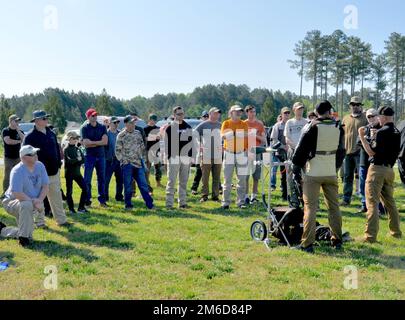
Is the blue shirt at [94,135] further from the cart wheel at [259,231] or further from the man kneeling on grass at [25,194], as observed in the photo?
the cart wheel at [259,231]


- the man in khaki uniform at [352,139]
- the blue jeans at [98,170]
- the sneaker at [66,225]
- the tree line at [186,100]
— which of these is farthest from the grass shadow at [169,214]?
the tree line at [186,100]

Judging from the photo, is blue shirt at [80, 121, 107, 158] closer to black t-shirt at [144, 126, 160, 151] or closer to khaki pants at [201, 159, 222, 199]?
khaki pants at [201, 159, 222, 199]

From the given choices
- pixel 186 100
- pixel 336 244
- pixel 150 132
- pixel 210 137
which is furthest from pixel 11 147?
pixel 186 100

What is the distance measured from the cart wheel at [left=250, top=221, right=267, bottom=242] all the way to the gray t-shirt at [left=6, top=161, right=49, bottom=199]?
340cm

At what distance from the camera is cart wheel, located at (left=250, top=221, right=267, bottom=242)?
6969mm

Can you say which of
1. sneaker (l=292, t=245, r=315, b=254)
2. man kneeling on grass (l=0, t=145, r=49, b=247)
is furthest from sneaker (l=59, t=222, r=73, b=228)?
sneaker (l=292, t=245, r=315, b=254)

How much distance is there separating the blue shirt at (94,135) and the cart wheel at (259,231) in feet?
13.9

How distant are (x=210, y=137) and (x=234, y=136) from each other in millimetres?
722

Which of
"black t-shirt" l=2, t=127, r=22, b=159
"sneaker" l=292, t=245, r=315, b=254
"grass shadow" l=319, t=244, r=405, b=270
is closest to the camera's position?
"grass shadow" l=319, t=244, r=405, b=270

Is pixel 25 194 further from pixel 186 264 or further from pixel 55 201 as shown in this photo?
pixel 186 264

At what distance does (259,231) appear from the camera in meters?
7.12

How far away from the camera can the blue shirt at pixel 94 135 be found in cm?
972

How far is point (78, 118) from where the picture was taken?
80.2 m

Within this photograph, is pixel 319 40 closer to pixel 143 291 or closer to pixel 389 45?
pixel 389 45
